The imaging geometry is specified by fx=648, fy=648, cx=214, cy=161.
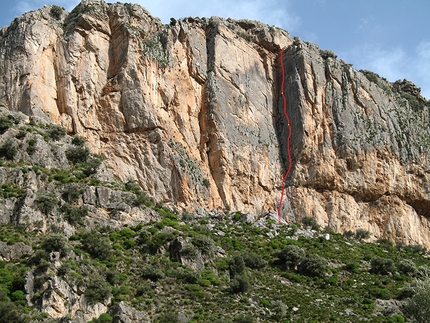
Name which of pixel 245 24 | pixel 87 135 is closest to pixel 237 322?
pixel 87 135

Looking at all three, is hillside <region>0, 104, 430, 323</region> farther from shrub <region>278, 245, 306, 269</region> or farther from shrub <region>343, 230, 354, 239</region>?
shrub <region>343, 230, 354, 239</region>

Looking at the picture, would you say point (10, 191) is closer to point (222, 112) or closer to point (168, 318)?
point (168, 318)

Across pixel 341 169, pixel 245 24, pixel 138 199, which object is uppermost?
pixel 245 24

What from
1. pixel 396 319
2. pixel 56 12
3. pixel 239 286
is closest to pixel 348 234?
pixel 396 319

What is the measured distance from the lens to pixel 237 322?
36250 millimetres

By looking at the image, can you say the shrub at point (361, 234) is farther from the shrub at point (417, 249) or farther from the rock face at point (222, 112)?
the shrub at point (417, 249)

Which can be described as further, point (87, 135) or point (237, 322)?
point (87, 135)

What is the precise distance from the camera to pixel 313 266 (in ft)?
153

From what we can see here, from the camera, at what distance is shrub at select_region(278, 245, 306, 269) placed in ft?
156

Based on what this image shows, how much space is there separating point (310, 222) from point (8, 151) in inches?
1117

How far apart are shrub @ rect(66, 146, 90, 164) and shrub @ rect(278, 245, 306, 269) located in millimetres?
17132

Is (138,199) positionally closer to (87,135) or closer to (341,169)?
(87,135)

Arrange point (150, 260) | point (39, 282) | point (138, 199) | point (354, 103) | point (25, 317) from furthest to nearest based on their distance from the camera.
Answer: point (354, 103), point (138, 199), point (150, 260), point (39, 282), point (25, 317)

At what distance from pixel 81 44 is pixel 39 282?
3166 centimetres
